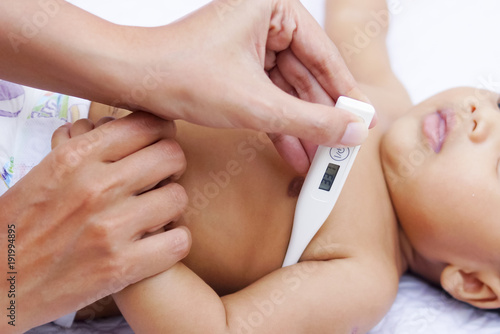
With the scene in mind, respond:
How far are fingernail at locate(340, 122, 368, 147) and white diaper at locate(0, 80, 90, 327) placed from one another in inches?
21.1

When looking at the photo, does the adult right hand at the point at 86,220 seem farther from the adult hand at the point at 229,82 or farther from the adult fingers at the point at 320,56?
the adult fingers at the point at 320,56

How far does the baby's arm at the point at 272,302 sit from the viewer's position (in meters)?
0.82

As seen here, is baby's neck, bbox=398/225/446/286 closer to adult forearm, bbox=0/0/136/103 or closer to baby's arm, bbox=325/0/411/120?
baby's arm, bbox=325/0/411/120

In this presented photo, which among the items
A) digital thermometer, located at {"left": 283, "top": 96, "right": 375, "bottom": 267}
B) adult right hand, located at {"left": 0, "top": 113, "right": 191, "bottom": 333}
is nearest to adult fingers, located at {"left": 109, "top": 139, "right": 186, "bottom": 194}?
adult right hand, located at {"left": 0, "top": 113, "right": 191, "bottom": 333}

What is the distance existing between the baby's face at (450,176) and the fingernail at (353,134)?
0.28 metres

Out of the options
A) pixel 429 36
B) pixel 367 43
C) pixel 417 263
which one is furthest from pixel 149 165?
pixel 429 36

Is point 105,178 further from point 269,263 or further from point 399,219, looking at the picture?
point 399,219

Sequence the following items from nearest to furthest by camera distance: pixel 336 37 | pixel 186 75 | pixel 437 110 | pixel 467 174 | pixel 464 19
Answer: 1. pixel 186 75
2. pixel 467 174
3. pixel 437 110
4. pixel 336 37
5. pixel 464 19

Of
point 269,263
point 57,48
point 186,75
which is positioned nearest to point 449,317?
point 269,263

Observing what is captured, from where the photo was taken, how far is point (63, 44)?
0.72 metres

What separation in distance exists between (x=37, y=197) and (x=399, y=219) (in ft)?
2.40

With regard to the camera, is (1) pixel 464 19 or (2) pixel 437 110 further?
(1) pixel 464 19

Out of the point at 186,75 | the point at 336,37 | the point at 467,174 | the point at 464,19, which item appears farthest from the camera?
the point at 464,19

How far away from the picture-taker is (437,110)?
→ 108 centimetres
